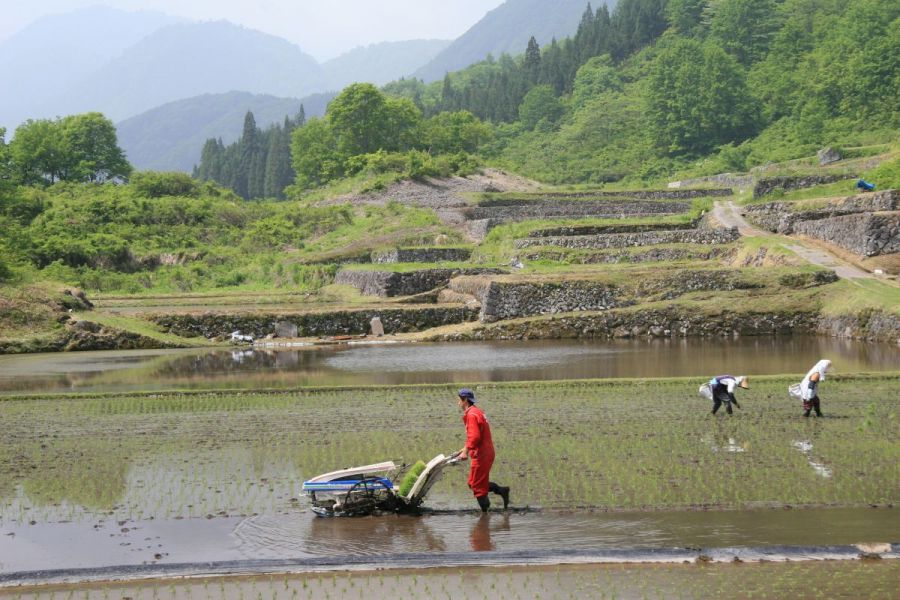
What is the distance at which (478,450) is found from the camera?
1324cm

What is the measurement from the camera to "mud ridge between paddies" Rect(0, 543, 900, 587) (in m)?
11.0

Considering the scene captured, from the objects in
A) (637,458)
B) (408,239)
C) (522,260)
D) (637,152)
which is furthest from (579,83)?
(637,458)

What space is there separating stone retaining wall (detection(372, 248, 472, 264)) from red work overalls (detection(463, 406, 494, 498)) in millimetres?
39154

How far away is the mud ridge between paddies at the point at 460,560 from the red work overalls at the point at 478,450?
1.81 m

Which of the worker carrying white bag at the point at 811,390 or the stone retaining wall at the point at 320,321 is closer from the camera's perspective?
the worker carrying white bag at the point at 811,390

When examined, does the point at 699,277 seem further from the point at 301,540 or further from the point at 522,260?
the point at 301,540

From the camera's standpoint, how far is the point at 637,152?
3856 inches

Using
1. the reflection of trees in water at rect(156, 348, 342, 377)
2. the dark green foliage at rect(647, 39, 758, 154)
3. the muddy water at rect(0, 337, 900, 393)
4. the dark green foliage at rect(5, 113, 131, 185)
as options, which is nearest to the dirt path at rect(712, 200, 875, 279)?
the muddy water at rect(0, 337, 900, 393)

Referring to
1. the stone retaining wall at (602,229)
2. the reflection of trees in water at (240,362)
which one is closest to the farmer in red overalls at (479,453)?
the reflection of trees in water at (240,362)

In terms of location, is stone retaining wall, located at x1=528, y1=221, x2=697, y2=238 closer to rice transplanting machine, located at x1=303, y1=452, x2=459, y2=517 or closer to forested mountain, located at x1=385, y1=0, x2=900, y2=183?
forested mountain, located at x1=385, y1=0, x2=900, y2=183

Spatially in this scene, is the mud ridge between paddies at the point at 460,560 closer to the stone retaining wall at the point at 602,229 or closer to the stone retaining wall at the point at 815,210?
the stone retaining wall at the point at 815,210

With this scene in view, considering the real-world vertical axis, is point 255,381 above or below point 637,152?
below

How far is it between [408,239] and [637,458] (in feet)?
140

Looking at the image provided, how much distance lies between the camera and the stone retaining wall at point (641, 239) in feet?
153
